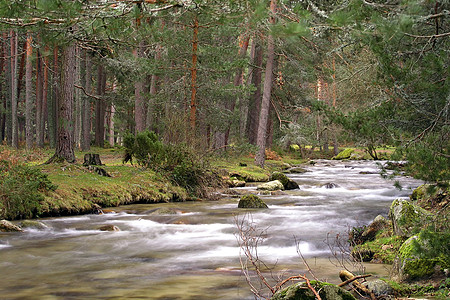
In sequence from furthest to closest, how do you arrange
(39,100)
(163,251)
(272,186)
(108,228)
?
(39,100)
(272,186)
(108,228)
(163,251)

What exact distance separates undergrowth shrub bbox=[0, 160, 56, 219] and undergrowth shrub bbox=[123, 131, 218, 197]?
4.22 metres

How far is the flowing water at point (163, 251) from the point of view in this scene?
5.46 m

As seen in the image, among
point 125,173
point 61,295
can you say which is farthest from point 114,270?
point 125,173

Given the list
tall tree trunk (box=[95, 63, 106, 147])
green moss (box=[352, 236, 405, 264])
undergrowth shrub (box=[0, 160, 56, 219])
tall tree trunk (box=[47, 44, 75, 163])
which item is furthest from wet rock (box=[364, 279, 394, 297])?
tall tree trunk (box=[95, 63, 106, 147])

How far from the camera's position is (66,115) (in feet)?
43.9

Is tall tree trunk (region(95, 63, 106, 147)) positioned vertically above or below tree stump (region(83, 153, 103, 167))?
above

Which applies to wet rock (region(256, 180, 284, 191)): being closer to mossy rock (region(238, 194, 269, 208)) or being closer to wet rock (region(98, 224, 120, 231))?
mossy rock (region(238, 194, 269, 208))

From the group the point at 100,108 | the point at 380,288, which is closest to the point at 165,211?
the point at 380,288

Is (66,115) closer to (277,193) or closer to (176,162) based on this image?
(176,162)

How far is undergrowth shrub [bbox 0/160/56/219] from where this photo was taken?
9.23 meters

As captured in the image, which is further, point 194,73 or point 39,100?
point 39,100

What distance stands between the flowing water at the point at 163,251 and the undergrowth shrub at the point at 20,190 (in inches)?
20.7

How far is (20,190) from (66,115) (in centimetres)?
452

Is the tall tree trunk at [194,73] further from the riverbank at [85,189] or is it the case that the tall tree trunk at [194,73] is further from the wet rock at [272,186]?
the wet rock at [272,186]
